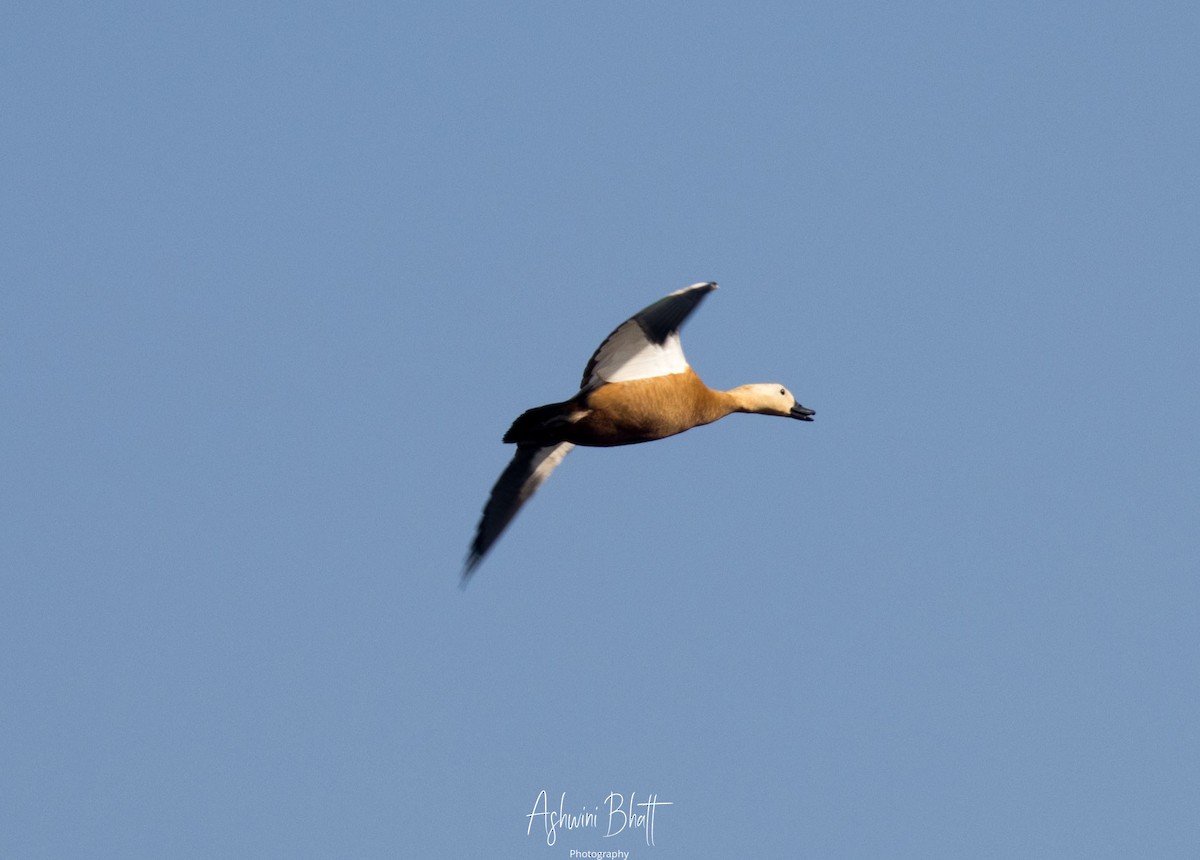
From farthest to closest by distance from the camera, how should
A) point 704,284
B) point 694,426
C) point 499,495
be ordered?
point 499,495 → point 694,426 → point 704,284

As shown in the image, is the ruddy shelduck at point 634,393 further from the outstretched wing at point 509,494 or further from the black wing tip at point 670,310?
the outstretched wing at point 509,494

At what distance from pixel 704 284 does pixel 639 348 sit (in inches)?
46.0

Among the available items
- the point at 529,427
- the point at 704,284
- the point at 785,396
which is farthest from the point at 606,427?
the point at 785,396

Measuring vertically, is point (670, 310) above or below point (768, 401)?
below

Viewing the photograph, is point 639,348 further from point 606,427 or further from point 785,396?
point 785,396

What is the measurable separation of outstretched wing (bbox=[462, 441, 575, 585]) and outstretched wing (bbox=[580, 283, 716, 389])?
2.39 meters

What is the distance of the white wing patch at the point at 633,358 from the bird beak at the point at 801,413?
3.41 m

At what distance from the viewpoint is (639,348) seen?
18000 millimetres

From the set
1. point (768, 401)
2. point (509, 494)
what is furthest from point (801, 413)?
point (509, 494)

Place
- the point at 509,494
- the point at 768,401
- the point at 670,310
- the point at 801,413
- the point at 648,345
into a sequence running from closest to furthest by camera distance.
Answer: the point at 670,310
the point at 648,345
the point at 509,494
the point at 768,401
the point at 801,413

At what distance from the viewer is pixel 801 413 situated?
844 inches

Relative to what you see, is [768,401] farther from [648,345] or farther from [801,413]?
[648,345]

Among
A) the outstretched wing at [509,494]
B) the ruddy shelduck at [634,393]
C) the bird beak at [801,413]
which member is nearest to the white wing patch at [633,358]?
the ruddy shelduck at [634,393]

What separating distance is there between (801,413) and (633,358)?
409 centimetres
